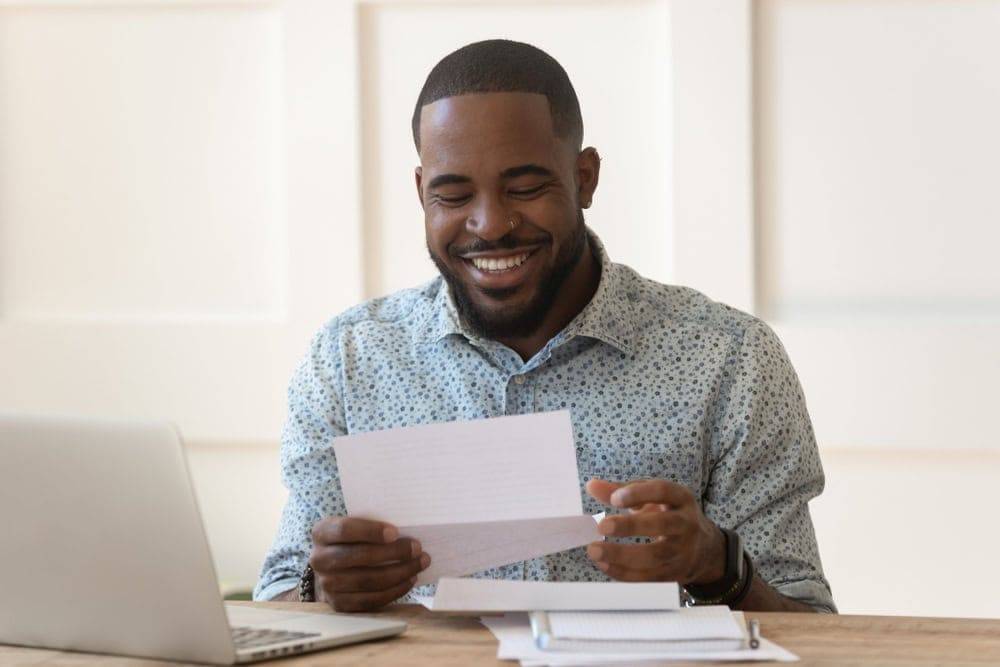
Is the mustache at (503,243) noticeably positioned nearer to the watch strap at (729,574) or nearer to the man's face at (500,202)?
the man's face at (500,202)

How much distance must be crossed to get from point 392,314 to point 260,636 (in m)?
0.73

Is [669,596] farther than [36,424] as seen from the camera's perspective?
Yes

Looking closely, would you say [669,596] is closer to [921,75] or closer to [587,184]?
[587,184]

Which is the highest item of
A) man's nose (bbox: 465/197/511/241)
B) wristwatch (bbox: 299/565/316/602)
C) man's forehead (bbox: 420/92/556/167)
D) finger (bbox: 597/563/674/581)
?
man's forehead (bbox: 420/92/556/167)

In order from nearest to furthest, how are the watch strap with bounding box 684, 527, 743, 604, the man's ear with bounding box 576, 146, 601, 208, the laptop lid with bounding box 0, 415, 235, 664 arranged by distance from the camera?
the laptop lid with bounding box 0, 415, 235, 664 → the watch strap with bounding box 684, 527, 743, 604 → the man's ear with bounding box 576, 146, 601, 208

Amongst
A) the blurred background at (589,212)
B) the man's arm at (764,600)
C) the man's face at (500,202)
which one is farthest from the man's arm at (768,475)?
the blurred background at (589,212)

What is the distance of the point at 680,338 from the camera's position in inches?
69.6

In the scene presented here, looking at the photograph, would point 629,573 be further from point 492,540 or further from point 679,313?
point 679,313

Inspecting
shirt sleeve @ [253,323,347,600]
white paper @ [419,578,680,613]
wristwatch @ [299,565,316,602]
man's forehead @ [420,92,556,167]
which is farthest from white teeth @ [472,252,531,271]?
white paper @ [419,578,680,613]

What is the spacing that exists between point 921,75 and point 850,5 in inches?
7.5

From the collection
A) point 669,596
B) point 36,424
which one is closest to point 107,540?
point 36,424

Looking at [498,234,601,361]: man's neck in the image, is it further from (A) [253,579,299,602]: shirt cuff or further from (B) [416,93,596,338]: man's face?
(A) [253,579,299,602]: shirt cuff

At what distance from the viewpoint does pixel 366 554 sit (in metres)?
1.37

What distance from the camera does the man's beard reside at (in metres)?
1.75
